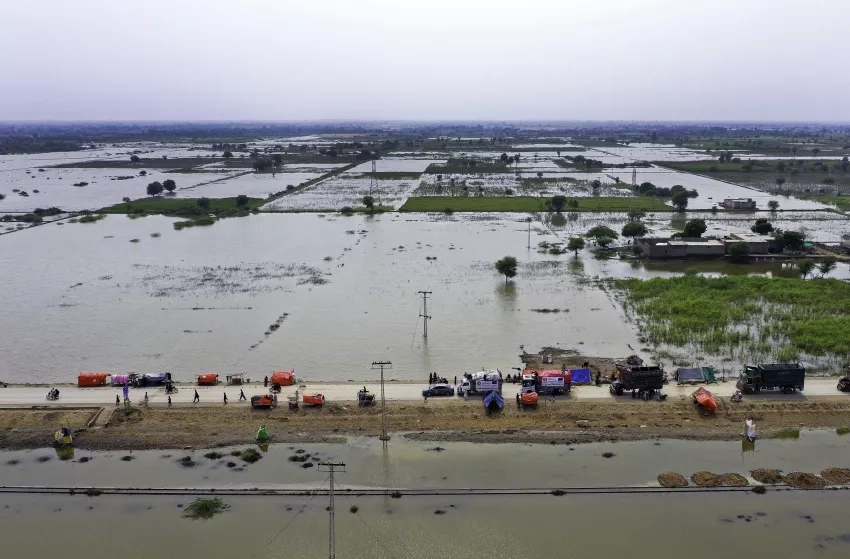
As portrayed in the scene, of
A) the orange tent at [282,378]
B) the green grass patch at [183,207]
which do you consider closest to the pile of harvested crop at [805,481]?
the orange tent at [282,378]

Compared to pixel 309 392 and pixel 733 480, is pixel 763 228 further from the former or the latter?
pixel 309 392

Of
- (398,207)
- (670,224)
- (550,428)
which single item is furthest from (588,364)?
(398,207)

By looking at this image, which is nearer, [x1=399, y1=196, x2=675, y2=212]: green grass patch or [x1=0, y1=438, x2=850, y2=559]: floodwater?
[x1=0, y1=438, x2=850, y2=559]: floodwater

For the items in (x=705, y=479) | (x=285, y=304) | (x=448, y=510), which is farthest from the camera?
(x=285, y=304)

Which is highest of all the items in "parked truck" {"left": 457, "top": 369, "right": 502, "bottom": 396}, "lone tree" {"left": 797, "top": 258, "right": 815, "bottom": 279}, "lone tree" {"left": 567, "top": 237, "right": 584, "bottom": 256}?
"lone tree" {"left": 567, "top": 237, "right": 584, "bottom": 256}

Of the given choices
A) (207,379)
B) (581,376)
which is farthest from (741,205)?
(207,379)

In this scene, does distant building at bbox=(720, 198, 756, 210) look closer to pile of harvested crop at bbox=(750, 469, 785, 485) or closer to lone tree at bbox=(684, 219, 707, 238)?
lone tree at bbox=(684, 219, 707, 238)

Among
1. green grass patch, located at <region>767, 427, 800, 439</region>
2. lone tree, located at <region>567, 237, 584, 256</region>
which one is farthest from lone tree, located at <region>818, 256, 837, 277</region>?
green grass patch, located at <region>767, 427, 800, 439</region>
